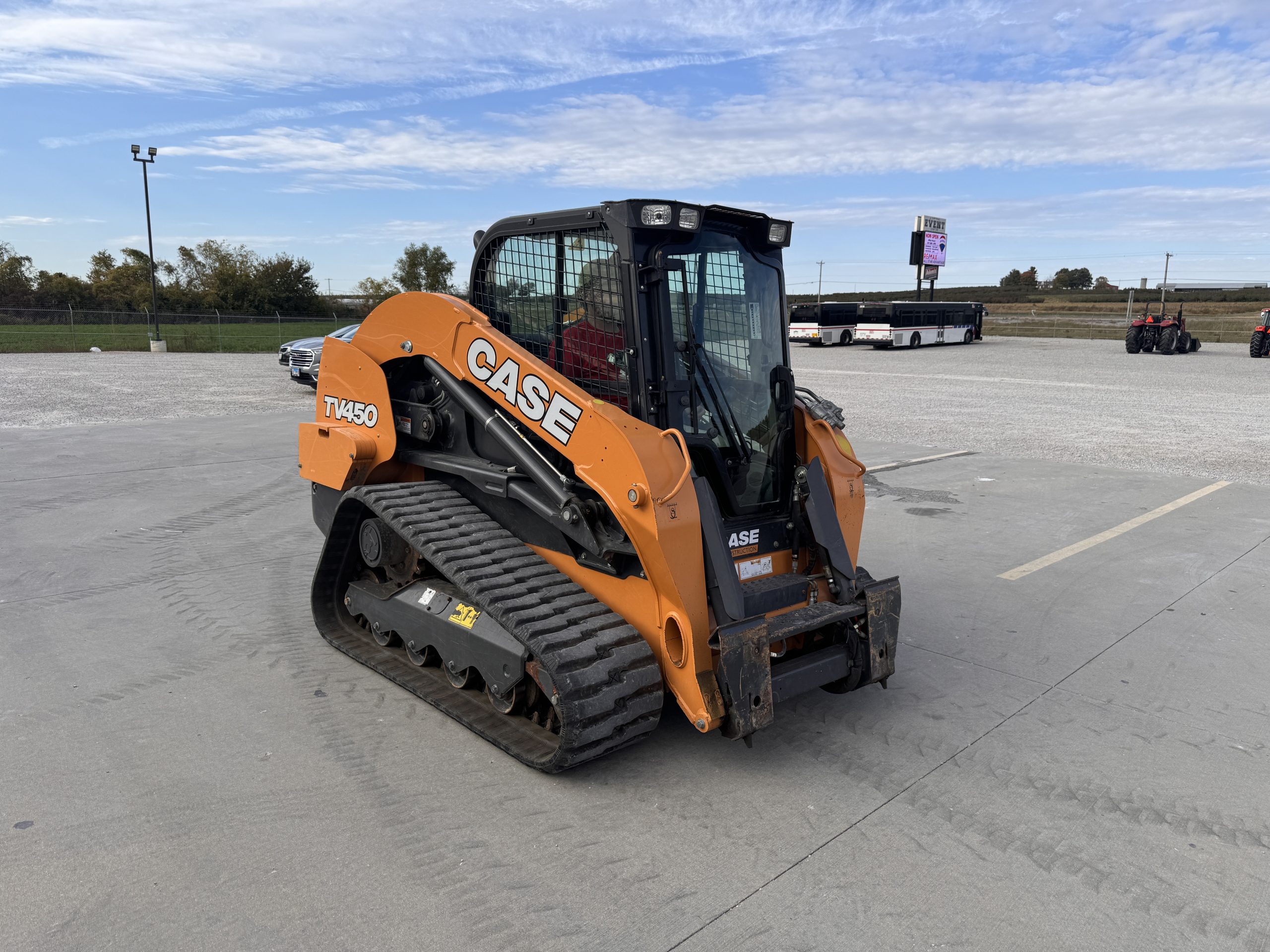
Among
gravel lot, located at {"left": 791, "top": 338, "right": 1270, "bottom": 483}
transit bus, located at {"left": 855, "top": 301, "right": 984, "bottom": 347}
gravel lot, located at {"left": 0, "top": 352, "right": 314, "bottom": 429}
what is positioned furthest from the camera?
transit bus, located at {"left": 855, "top": 301, "right": 984, "bottom": 347}

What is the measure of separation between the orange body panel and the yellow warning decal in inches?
18.6

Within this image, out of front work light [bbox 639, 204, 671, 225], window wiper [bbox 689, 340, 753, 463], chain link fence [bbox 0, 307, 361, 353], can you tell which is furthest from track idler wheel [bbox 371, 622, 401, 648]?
chain link fence [bbox 0, 307, 361, 353]

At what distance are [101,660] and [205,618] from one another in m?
0.78

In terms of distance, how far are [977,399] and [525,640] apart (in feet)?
58.0

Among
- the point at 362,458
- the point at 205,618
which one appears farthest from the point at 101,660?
the point at 362,458

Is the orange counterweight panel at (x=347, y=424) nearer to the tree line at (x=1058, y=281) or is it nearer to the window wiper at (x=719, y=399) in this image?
the window wiper at (x=719, y=399)

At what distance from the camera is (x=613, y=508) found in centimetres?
395

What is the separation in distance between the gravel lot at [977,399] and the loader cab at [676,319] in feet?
29.0

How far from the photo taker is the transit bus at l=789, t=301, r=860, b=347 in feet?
133

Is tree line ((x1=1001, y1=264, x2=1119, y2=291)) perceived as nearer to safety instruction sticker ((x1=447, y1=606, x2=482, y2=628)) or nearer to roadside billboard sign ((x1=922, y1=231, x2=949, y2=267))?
roadside billboard sign ((x1=922, y1=231, x2=949, y2=267))

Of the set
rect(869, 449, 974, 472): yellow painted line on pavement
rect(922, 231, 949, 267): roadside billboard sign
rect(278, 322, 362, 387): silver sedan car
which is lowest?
rect(869, 449, 974, 472): yellow painted line on pavement

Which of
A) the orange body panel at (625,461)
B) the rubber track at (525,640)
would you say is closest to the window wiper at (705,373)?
the orange body panel at (625,461)

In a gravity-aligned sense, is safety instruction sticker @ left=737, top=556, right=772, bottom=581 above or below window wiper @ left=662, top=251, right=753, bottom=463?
below

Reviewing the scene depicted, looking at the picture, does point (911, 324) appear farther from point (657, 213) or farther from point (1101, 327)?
point (657, 213)
